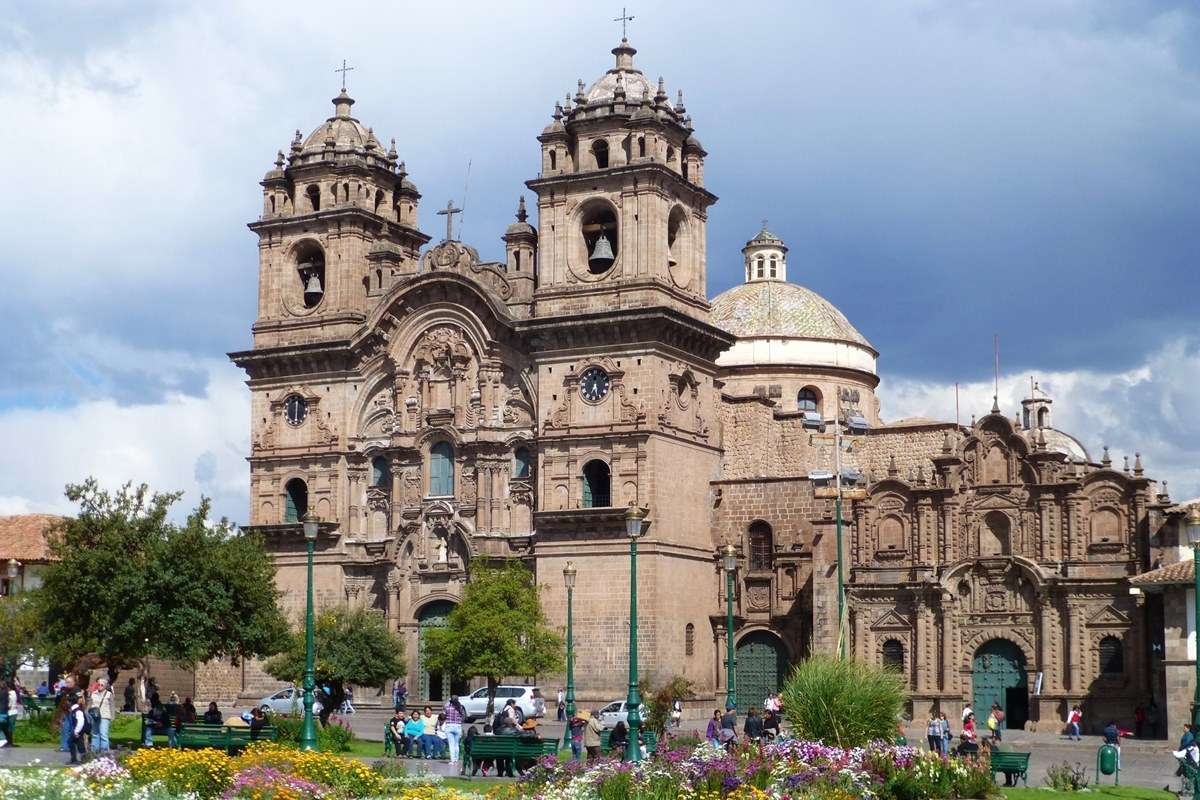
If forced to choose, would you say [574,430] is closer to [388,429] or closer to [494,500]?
[494,500]

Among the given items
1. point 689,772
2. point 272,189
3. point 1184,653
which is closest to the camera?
point 689,772

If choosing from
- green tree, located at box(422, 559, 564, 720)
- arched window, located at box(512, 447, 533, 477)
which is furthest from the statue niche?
green tree, located at box(422, 559, 564, 720)

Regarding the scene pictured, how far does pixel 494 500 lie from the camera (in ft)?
191

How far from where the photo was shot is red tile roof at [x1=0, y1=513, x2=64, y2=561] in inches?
2783

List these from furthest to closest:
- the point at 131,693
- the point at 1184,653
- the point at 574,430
A: the point at 131,693, the point at 574,430, the point at 1184,653

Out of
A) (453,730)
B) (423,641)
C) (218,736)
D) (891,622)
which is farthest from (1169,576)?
(218,736)

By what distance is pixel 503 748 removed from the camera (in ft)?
113

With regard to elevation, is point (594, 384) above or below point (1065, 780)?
above

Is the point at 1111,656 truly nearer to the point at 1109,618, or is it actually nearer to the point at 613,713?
the point at 1109,618

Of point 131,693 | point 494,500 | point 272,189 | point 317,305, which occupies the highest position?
point 272,189

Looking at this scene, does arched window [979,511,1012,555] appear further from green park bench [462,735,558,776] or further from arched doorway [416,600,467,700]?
green park bench [462,735,558,776]

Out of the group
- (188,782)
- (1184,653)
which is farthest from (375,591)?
(188,782)

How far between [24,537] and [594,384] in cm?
2850

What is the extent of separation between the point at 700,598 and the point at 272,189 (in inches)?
865
